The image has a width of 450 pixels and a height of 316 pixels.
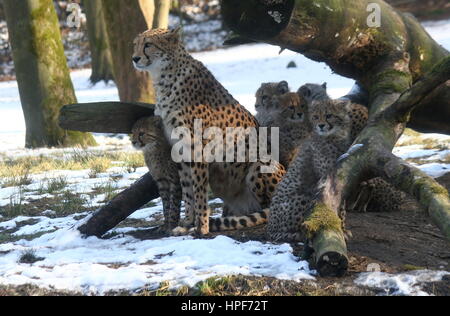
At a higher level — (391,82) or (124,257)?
(391,82)

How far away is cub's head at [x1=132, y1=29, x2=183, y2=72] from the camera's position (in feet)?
19.7

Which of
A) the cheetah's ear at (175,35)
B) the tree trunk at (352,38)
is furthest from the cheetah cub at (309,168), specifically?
the cheetah's ear at (175,35)

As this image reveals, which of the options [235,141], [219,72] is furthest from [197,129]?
[219,72]

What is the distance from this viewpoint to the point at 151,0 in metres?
14.3

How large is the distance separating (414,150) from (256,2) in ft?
17.6

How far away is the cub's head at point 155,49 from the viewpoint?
6.02m

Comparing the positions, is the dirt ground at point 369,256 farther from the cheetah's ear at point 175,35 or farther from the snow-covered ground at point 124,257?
the cheetah's ear at point 175,35

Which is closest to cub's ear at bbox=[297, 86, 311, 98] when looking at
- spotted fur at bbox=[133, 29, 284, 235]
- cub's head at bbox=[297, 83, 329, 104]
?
cub's head at bbox=[297, 83, 329, 104]

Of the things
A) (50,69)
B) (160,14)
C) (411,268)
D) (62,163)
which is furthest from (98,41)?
(411,268)

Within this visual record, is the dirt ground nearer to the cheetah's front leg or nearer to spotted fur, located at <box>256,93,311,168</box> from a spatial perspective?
the cheetah's front leg

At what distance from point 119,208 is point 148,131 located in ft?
2.45

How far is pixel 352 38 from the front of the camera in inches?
247

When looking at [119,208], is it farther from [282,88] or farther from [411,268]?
[411,268]
